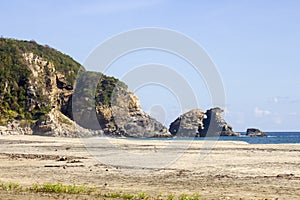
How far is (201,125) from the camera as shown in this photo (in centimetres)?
16038

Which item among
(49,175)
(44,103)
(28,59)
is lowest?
(49,175)

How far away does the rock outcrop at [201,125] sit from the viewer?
495 ft

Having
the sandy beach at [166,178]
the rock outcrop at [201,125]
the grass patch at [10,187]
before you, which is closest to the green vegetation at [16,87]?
the rock outcrop at [201,125]

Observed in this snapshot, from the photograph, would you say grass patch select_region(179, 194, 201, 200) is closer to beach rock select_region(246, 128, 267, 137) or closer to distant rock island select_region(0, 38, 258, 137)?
distant rock island select_region(0, 38, 258, 137)

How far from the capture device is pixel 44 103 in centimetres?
10569

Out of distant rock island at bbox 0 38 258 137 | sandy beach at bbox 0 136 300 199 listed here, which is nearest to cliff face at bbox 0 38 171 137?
distant rock island at bbox 0 38 258 137

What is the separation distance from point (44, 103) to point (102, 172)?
3266 inches

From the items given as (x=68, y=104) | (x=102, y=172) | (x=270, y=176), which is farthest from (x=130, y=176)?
(x=68, y=104)

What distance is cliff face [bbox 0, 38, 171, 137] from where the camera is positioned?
100875 mm

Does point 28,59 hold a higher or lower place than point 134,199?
higher

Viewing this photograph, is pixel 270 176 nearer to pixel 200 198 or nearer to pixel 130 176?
pixel 130 176

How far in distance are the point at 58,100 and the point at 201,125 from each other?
196 ft

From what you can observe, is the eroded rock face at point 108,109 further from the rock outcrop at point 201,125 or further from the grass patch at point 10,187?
the grass patch at point 10,187

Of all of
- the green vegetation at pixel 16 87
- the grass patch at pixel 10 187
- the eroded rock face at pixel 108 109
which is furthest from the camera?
the eroded rock face at pixel 108 109
